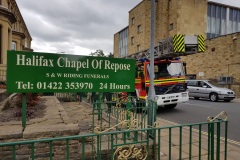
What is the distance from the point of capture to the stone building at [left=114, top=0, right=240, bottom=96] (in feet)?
67.8

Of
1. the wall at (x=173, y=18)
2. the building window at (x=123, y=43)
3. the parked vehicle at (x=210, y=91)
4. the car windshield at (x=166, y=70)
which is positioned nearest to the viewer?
the car windshield at (x=166, y=70)

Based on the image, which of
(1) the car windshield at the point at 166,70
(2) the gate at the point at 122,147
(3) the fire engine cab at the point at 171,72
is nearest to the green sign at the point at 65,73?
(2) the gate at the point at 122,147

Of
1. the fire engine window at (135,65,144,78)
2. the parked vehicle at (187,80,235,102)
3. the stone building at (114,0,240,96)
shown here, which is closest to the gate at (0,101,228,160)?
the fire engine window at (135,65,144,78)

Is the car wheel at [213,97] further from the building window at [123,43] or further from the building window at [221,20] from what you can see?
the building window at [123,43]

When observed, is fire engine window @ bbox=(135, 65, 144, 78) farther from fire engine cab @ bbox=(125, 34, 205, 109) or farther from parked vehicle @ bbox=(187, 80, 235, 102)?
parked vehicle @ bbox=(187, 80, 235, 102)

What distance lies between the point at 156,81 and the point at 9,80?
7.06 m

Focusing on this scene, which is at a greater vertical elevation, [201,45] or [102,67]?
[201,45]

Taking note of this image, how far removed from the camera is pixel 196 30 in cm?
2878

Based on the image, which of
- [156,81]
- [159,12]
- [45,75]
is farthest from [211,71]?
[45,75]

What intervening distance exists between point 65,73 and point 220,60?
2144 cm

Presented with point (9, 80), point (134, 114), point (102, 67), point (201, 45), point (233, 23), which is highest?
point (233, 23)

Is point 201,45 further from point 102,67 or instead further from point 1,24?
point 1,24

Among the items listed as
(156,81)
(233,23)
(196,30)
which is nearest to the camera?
(156,81)

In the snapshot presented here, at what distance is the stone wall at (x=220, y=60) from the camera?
65.3 ft
